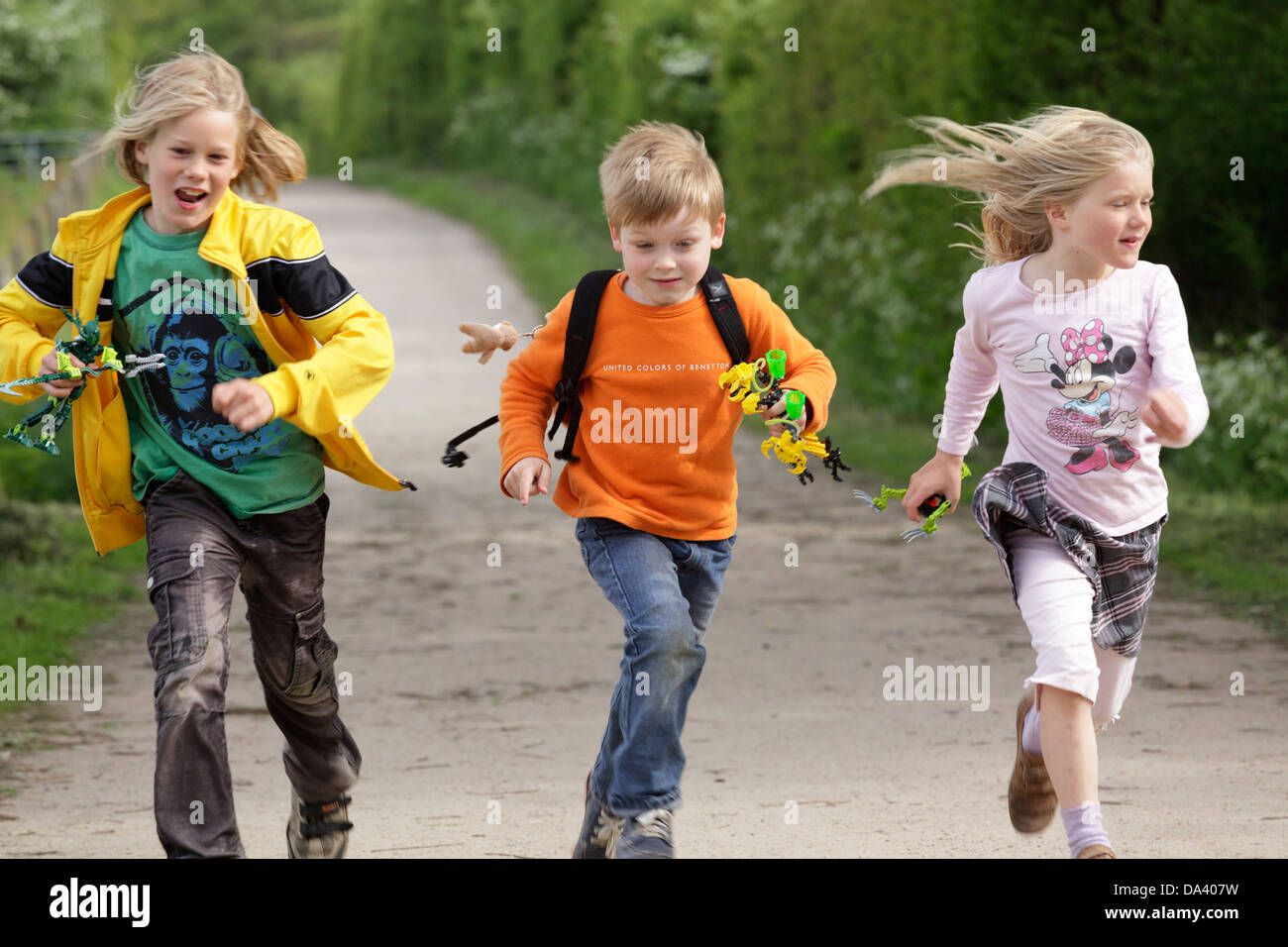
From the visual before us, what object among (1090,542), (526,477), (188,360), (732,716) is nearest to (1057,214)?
(1090,542)

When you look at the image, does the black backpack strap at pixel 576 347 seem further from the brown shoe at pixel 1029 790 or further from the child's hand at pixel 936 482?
the brown shoe at pixel 1029 790

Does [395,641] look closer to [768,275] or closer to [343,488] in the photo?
[343,488]

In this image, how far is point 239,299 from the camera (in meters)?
4.15

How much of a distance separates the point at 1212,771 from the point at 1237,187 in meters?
5.35

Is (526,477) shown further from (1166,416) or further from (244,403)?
(1166,416)

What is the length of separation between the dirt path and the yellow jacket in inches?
48.6

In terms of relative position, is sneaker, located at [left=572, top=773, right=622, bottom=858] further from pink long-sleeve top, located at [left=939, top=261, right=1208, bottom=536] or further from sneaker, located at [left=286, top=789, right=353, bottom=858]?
pink long-sleeve top, located at [left=939, top=261, right=1208, bottom=536]

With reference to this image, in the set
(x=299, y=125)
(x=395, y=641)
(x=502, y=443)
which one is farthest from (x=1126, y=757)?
(x=299, y=125)

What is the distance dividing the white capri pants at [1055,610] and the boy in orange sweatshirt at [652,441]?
0.58 meters

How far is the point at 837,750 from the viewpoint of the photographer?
6.02 m

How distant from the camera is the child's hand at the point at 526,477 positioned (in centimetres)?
410

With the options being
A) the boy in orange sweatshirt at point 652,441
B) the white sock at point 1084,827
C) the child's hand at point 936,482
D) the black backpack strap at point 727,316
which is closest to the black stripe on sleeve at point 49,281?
the boy in orange sweatshirt at point 652,441

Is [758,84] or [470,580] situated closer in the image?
[470,580]

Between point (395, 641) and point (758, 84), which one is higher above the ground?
point (758, 84)
